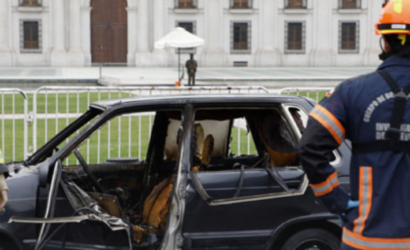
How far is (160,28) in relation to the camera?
5284cm

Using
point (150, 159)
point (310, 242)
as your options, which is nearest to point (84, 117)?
point (150, 159)

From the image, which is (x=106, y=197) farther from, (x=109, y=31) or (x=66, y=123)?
(x=109, y=31)

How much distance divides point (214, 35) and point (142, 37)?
4.63 metres

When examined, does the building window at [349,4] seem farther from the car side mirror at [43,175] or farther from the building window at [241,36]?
the car side mirror at [43,175]

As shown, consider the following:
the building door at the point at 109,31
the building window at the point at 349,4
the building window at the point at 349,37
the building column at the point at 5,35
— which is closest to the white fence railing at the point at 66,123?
the building column at the point at 5,35

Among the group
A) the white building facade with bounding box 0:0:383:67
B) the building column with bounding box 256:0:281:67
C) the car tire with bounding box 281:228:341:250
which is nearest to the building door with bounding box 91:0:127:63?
the white building facade with bounding box 0:0:383:67

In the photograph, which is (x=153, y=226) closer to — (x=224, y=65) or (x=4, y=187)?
(x=4, y=187)

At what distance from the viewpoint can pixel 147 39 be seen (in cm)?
5284

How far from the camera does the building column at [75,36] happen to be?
52000 millimetres

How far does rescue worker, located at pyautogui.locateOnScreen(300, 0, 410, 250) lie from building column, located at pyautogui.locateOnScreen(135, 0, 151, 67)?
4903cm

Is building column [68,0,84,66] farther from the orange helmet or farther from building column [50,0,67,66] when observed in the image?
the orange helmet

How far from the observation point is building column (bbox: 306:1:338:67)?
55031mm

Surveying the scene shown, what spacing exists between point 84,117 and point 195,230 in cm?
131

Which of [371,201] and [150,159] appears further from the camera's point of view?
[150,159]
